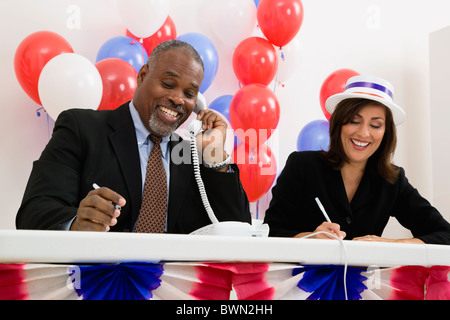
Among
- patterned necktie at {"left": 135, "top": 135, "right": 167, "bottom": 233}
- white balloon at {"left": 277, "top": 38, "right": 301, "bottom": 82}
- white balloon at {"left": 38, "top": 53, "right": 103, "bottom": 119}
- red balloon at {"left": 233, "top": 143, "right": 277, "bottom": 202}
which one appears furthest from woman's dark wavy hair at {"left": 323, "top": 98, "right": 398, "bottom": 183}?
white balloon at {"left": 277, "top": 38, "right": 301, "bottom": 82}

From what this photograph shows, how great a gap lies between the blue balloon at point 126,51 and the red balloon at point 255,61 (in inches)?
26.0

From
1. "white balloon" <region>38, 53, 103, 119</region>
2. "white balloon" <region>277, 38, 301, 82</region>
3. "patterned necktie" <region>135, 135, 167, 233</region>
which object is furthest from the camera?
"white balloon" <region>277, 38, 301, 82</region>

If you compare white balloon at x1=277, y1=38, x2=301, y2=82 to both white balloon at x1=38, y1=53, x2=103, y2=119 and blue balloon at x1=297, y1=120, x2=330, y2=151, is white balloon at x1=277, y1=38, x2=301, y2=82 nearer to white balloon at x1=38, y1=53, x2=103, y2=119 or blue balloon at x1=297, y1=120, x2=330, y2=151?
blue balloon at x1=297, y1=120, x2=330, y2=151

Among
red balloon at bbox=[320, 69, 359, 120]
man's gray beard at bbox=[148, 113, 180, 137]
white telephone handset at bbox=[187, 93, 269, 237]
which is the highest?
red balloon at bbox=[320, 69, 359, 120]

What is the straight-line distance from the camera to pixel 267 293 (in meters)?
0.82

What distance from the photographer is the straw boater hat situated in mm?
2074

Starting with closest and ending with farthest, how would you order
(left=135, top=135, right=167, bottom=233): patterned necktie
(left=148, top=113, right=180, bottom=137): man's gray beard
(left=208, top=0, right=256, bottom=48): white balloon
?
(left=135, top=135, right=167, bottom=233): patterned necktie
(left=148, top=113, right=180, bottom=137): man's gray beard
(left=208, top=0, right=256, bottom=48): white balloon

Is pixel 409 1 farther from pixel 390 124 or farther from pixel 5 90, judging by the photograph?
pixel 5 90

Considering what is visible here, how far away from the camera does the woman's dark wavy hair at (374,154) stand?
2125 millimetres

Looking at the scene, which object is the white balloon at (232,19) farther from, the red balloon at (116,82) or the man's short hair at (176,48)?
the man's short hair at (176,48)

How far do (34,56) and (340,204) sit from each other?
1941mm

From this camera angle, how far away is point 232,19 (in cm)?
332

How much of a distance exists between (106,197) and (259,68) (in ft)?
7.81

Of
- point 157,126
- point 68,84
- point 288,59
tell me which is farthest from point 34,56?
point 288,59
